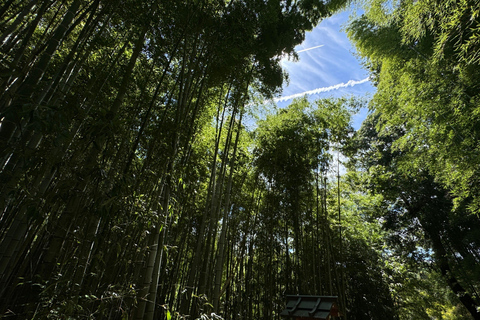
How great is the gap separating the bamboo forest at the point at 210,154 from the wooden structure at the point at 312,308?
83cm

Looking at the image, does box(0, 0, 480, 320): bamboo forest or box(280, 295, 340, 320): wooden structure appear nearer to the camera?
box(0, 0, 480, 320): bamboo forest

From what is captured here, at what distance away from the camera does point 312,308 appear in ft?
7.72

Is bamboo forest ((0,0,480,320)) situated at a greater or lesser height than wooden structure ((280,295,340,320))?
greater

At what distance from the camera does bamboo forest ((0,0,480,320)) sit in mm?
1215

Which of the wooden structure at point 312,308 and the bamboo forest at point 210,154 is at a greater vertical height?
the bamboo forest at point 210,154

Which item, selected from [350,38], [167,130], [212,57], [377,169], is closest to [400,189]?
[377,169]

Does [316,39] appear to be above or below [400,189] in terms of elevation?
above

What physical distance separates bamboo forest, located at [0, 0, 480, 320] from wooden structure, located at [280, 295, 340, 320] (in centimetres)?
83

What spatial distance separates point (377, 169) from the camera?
685 cm

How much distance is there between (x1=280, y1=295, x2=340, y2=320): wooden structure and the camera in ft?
7.37

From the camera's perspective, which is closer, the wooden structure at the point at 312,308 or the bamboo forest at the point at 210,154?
the bamboo forest at the point at 210,154

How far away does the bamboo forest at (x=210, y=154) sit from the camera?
3.99 feet

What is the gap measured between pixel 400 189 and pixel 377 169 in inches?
31.8

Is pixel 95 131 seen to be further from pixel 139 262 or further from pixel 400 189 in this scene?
pixel 400 189
